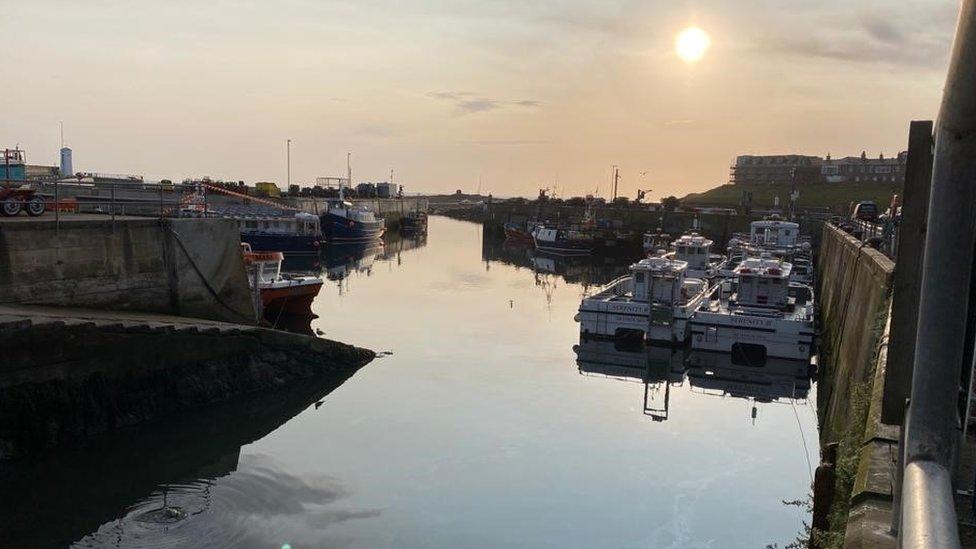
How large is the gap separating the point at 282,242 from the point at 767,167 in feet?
434

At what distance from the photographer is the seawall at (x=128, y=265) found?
18094 millimetres

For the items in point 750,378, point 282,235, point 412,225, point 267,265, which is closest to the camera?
point 750,378

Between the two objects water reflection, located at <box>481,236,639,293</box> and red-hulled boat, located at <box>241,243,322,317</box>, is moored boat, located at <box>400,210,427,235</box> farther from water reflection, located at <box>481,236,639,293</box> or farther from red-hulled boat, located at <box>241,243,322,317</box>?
red-hulled boat, located at <box>241,243,322,317</box>

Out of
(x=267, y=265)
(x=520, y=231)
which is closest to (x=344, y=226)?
(x=520, y=231)

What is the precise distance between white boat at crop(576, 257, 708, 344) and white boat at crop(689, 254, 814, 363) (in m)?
0.84

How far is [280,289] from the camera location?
29938mm

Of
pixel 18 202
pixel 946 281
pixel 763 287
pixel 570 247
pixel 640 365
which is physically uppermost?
pixel 946 281

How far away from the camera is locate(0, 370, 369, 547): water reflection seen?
12359 mm

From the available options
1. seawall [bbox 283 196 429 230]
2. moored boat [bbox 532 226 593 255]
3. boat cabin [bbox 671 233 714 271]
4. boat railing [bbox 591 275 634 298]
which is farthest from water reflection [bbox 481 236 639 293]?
seawall [bbox 283 196 429 230]

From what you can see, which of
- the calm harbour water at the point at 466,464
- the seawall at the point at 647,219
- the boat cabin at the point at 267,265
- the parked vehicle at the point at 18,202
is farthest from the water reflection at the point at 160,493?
the seawall at the point at 647,219

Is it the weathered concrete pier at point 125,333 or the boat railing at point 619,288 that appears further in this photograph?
the boat railing at point 619,288

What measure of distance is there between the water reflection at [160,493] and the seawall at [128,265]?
449cm

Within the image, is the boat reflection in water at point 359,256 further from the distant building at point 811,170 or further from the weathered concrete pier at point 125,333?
A: the distant building at point 811,170

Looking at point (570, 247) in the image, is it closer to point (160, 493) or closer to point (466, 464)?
point (466, 464)
